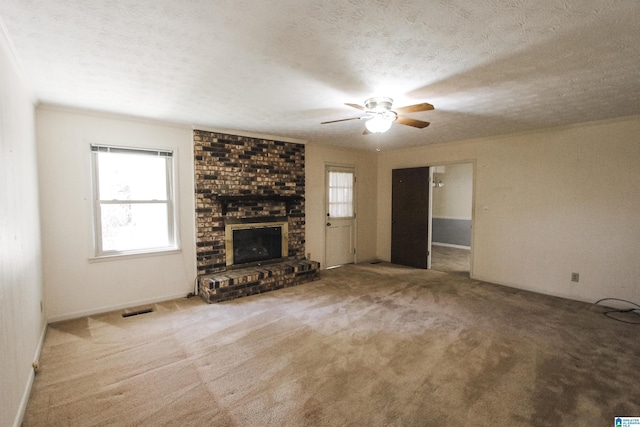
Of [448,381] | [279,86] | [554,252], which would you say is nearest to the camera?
[448,381]

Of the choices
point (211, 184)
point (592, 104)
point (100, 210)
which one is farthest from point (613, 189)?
point (100, 210)

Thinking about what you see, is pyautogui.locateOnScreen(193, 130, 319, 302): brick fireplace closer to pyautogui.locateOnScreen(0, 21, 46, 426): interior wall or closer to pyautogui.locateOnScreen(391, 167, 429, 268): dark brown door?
pyautogui.locateOnScreen(0, 21, 46, 426): interior wall

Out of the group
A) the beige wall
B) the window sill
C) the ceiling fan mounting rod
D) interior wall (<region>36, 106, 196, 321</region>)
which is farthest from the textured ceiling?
the beige wall

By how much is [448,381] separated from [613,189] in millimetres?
3536

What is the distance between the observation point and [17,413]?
1816 millimetres

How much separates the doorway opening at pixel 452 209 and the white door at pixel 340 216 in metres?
2.54

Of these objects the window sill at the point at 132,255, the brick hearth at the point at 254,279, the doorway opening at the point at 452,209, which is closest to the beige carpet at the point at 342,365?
the brick hearth at the point at 254,279

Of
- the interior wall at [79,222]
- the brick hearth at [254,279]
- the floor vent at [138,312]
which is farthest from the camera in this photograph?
the brick hearth at [254,279]

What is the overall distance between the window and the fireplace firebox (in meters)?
0.79

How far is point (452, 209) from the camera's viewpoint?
27.2 ft

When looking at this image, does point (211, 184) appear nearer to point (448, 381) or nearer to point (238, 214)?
point (238, 214)

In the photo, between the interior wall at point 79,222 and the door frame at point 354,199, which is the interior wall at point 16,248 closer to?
the interior wall at point 79,222

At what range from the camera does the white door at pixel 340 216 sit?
5.89 metres

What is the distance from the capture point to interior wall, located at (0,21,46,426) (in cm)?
173
